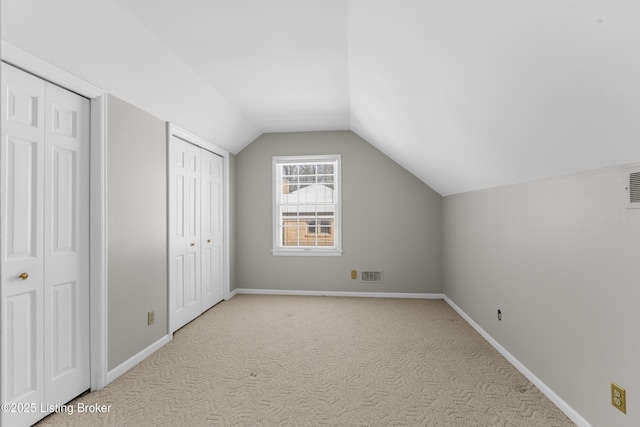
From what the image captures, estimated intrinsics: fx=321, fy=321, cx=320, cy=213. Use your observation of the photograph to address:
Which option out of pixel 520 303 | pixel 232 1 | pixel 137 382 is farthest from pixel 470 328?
pixel 232 1

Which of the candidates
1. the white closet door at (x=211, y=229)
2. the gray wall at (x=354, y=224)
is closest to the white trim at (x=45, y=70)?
the white closet door at (x=211, y=229)

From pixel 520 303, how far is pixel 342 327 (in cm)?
179

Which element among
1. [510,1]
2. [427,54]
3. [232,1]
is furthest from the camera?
[232,1]

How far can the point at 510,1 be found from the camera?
1.23 m

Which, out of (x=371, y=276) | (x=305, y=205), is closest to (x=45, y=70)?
(x=305, y=205)

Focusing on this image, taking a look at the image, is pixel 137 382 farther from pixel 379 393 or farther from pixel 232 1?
pixel 232 1

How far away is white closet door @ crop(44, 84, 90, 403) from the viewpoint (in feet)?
6.69

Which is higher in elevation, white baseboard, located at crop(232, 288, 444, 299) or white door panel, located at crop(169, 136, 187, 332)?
white door panel, located at crop(169, 136, 187, 332)

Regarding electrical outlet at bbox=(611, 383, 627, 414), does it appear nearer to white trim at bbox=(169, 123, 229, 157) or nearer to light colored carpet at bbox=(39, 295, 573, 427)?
light colored carpet at bbox=(39, 295, 573, 427)

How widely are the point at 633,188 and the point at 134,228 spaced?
10.9 ft

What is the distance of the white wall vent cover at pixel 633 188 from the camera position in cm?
152

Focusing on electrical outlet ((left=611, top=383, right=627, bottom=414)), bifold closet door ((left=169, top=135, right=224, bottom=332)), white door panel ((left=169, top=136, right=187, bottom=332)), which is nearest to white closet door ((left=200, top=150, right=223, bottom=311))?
bifold closet door ((left=169, top=135, right=224, bottom=332))

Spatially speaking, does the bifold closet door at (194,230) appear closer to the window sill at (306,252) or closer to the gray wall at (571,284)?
the window sill at (306,252)

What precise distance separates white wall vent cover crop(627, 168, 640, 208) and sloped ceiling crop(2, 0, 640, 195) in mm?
65
